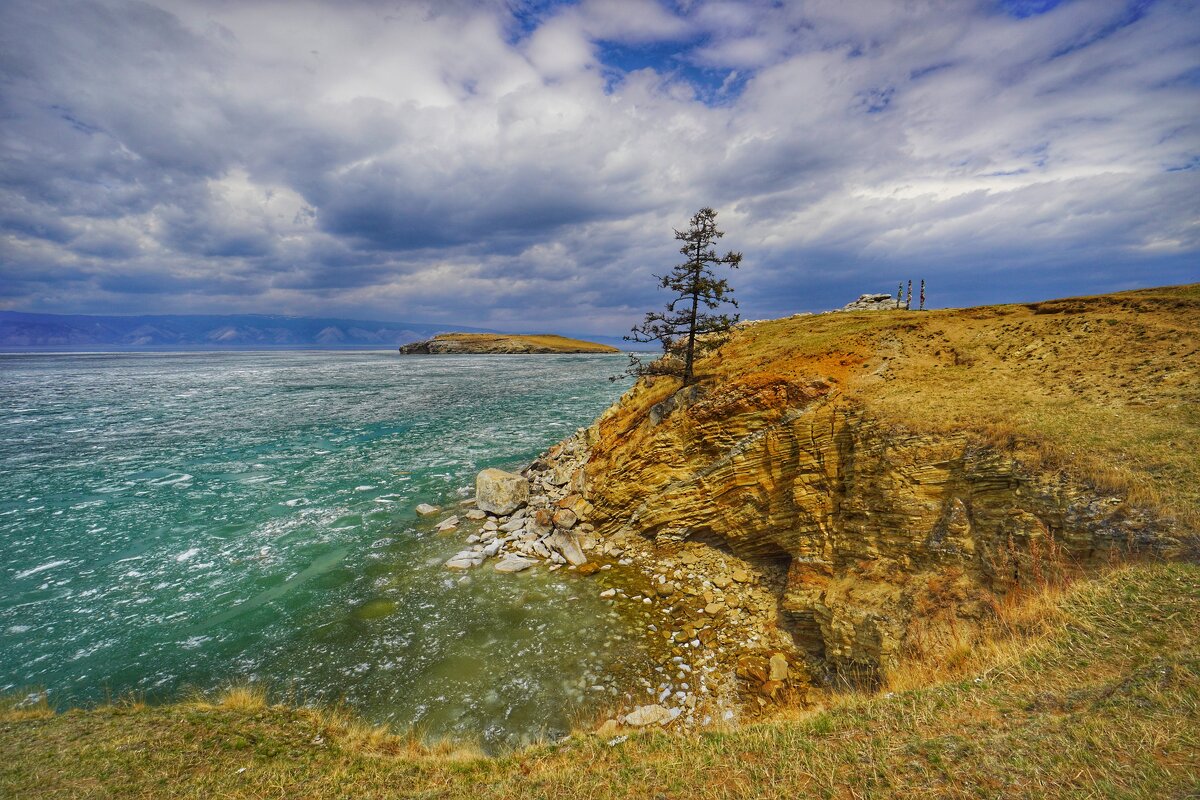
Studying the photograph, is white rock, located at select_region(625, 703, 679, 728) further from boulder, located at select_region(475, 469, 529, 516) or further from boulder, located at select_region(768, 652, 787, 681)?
boulder, located at select_region(475, 469, 529, 516)

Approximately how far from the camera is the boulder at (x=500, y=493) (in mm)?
22688

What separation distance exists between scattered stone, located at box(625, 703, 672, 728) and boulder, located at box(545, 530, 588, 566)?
755cm

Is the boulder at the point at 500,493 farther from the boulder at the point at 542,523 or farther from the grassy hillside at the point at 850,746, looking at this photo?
the grassy hillside at the point at 850,746

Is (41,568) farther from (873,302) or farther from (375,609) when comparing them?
(873,302)

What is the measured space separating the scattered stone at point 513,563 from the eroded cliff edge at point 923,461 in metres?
3.81

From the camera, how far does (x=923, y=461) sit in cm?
1352

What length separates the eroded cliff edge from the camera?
10.7 m

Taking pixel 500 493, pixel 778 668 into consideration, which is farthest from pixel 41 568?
pixel 778 668

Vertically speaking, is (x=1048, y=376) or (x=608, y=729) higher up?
(x=1048, y=376)

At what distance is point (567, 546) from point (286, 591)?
11010 millimetres

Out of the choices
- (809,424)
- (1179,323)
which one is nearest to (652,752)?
(809,424)

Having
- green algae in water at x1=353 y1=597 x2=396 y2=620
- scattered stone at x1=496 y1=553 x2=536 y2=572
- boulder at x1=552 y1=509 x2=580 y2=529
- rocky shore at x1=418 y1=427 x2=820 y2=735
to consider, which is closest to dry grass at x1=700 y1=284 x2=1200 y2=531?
rocky shore at x1=418 y1=427 x2=820 y2=735

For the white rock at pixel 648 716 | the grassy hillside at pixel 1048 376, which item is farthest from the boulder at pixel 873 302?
the white rock at pixel 648 716

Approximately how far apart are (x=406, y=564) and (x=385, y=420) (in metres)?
34.7
